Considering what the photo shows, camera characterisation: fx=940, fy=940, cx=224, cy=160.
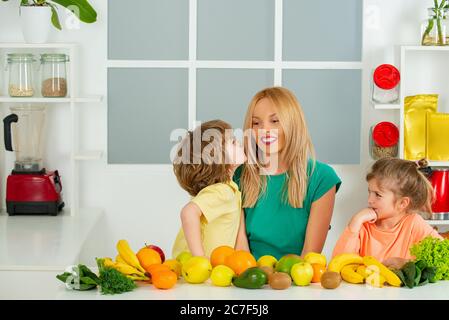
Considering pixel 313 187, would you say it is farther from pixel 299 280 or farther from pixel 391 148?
pixel 391 148

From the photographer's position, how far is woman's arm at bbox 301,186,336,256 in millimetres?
2902

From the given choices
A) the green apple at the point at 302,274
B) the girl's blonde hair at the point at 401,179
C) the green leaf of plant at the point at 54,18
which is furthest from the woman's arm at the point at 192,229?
the green leaf of plant at the point at 54,18

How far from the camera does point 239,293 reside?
6.78ft

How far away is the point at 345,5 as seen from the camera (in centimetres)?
439

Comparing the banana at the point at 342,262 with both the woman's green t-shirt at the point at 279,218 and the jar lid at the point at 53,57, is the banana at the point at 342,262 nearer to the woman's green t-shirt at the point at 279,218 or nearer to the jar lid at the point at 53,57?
the woman's green t-shirt at the point at 279,218

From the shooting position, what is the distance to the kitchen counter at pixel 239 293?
2.02 m

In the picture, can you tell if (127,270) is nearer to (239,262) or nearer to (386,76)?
(239,262)

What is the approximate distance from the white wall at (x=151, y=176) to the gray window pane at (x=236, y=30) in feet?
1.48

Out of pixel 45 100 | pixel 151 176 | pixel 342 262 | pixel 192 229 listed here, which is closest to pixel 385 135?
→ pixel 151 176

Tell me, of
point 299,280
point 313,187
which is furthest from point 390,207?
point 299,280

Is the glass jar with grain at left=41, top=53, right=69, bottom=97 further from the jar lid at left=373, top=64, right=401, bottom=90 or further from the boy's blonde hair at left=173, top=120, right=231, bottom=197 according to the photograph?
the boy's blonde hair at left=173, top=120, right=231, bottom=197

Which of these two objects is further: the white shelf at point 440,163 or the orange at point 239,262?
the white shelf at point 440,163

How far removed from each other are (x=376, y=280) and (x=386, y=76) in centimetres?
221

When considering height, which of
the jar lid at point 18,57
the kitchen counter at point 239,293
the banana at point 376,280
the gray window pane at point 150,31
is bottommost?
the kitchen counter at point 239,293
